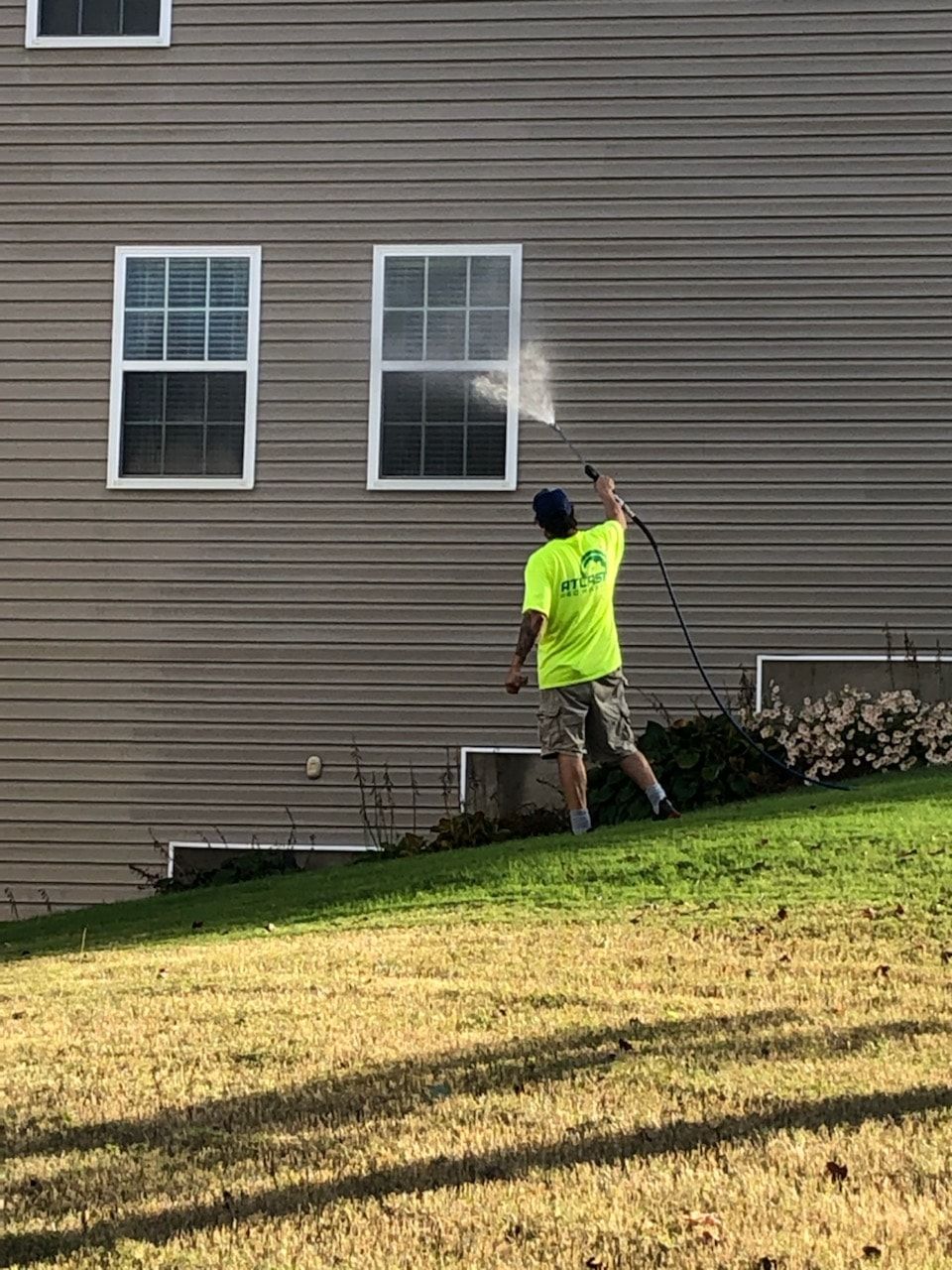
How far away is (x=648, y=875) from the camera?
8.05 metres

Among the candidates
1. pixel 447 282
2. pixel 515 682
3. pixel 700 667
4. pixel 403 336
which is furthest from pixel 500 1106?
pixel 447 282

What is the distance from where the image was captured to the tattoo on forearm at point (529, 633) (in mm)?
9102

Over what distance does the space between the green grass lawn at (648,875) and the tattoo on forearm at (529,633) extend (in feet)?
3.05

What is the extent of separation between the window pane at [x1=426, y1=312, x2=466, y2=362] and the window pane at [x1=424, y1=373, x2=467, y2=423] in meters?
0.12

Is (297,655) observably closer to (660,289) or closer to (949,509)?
(660,289)

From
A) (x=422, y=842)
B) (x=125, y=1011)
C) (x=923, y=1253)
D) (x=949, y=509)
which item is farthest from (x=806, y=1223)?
(x=949, y=509)

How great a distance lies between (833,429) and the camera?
1105 centimetres

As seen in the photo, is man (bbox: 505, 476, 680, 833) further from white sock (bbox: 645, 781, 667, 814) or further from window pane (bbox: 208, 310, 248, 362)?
window pane (bbox: 208, 310, 248, 362)

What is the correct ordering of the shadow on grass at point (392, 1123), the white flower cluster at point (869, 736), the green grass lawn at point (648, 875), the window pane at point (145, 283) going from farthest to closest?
the window pane at point (145, 283) < the white flower cluster at point (869, 736) < the green grass lawn at point (648, 875) < the shadow on grass at point (392, 1123)

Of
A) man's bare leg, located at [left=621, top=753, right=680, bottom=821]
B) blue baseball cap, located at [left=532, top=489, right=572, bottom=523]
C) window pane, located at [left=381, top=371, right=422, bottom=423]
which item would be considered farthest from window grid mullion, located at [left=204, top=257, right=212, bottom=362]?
man's bare leg, located at [left=621, top=753, right=680, bottom=821]

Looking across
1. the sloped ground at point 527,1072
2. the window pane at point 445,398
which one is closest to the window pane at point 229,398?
the window pane at point 445,398

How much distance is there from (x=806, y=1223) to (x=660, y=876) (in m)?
4.35

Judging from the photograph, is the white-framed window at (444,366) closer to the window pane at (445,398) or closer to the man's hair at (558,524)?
the window pane at (445,398)

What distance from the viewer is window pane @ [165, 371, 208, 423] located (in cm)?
1160
